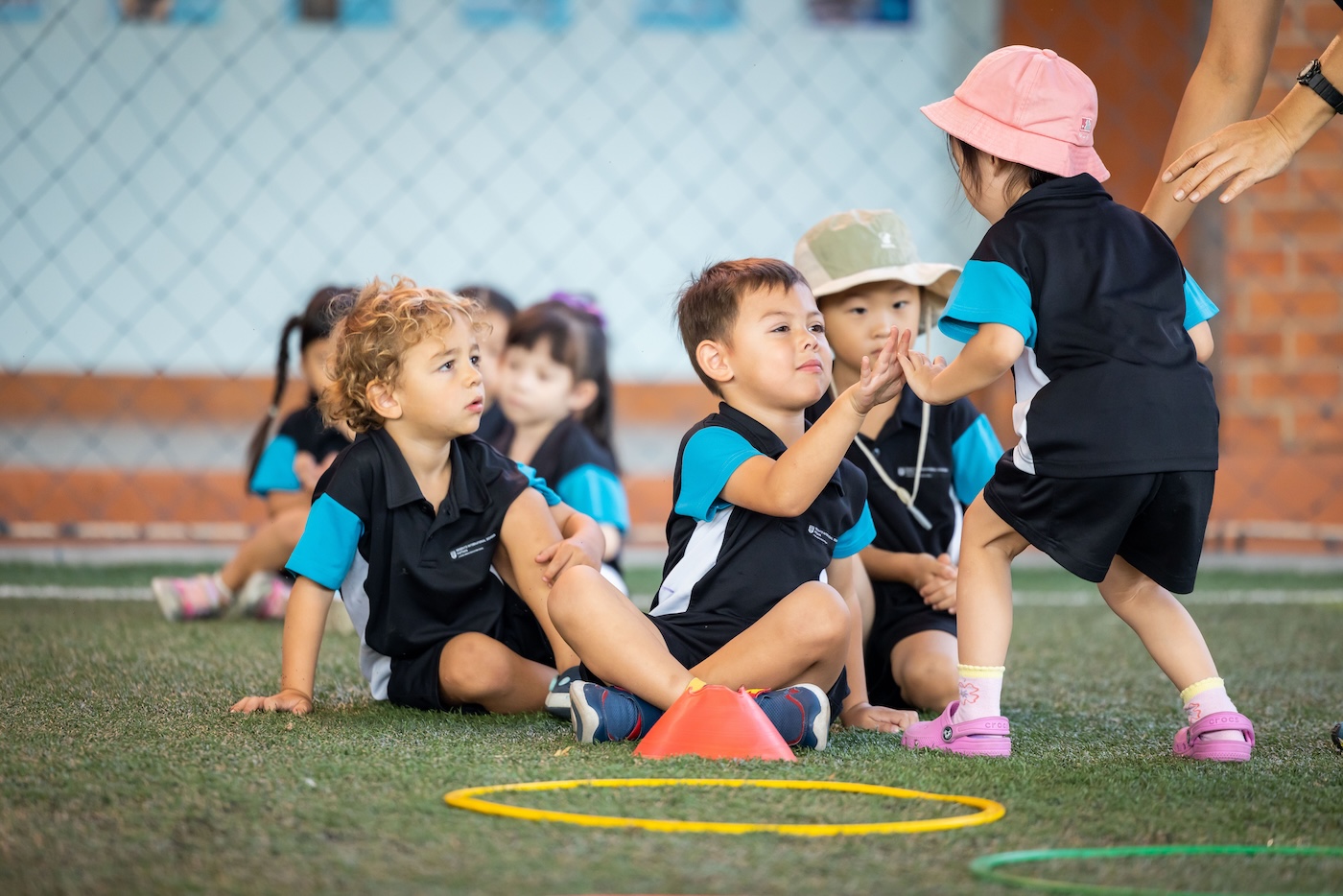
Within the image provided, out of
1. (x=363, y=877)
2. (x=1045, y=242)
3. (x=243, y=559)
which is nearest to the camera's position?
(x=363, y=877)

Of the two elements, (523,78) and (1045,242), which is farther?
(523,78)

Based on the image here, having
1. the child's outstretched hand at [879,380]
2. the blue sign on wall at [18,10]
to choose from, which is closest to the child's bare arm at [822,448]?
the child's outstretched hand at [879,380]

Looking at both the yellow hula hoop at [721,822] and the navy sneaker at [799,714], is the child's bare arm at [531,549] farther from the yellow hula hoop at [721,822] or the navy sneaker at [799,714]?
the yellow hula hoop at [721,822]

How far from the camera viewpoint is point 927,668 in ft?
5.07

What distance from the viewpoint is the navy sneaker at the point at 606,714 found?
1253 mm

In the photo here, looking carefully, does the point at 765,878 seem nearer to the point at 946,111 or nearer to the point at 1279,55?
the point at 946,111

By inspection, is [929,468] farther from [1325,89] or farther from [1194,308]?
[1325,89]

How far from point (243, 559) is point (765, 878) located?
5.39ft

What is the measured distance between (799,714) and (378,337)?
59 cm

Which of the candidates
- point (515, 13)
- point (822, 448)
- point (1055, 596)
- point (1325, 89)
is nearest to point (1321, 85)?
point (1325, 89)

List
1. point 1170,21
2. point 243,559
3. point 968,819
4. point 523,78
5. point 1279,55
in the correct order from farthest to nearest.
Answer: point 523,78, point 1170,21, point 1279,55, point 243,559, point 968,819

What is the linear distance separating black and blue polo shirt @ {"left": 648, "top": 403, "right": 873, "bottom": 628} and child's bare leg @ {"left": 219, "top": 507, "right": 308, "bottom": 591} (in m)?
1.01

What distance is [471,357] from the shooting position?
1502 mm

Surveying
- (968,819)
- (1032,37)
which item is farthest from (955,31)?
(968,819)
